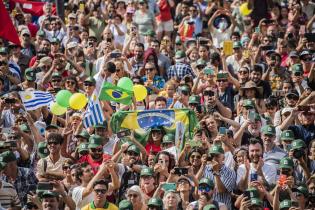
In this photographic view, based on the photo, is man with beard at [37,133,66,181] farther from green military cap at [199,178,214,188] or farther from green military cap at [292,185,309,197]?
green military cap at [292,185,309,197]

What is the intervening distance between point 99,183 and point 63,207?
0.61 metres

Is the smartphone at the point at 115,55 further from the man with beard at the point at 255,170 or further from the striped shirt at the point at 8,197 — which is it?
the striped shirt at the point at 8,197

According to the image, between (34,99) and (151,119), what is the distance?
1991 mm

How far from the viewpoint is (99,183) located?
16.6 m

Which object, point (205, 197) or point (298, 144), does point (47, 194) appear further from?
point (298, 144)

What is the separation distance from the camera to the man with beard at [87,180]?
17125 mm

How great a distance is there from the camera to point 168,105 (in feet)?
68.4

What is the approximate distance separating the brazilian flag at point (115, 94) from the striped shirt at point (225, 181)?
2650 mm

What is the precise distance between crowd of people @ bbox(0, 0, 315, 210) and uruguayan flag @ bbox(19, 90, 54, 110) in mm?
159

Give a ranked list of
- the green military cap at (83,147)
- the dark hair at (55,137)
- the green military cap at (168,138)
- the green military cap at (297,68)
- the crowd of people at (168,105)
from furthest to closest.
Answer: the green military cap at (297,68), the green military cap at (168,138), the dark hair at (55,137), the green military cap at (83,147), the crowd of people at (168,105)

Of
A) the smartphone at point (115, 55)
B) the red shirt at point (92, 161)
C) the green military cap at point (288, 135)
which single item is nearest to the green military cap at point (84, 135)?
the red shirt at point (92, 161)

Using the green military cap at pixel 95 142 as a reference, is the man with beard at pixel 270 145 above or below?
below

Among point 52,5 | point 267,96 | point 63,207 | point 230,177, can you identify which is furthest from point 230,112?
point 52,5

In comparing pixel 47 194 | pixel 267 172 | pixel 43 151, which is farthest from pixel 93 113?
pixel 47 194
